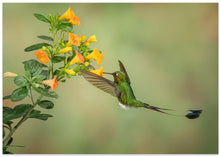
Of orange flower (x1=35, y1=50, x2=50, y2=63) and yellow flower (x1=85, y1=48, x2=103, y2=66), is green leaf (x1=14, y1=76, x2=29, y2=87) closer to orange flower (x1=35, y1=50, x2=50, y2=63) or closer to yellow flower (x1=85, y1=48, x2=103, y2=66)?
orange flower (x1=35, y1=50, x2=50, y2=63)

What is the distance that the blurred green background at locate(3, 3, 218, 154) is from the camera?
135cm

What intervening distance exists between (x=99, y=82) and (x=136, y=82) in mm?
682

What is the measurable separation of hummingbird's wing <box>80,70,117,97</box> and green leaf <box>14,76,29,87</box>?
0.13 metres

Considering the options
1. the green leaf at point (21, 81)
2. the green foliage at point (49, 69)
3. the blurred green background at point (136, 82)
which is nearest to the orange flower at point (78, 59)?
the green foliage at point (49, 69)

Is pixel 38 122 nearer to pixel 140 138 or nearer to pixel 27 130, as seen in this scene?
pixel 27 130

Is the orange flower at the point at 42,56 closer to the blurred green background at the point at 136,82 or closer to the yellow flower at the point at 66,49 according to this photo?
the yellow flower at the point at 66,49

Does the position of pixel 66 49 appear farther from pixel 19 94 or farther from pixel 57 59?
pixel 19 94

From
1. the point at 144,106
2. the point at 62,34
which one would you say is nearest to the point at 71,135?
the point at 144,106

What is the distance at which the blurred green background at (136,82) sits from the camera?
4.44 ft

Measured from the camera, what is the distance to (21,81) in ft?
2.21

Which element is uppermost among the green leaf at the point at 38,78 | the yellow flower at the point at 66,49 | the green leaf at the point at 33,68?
the yellow flower at the point at 66,49

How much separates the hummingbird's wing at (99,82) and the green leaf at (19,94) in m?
0.14

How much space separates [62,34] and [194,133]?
3.27ft

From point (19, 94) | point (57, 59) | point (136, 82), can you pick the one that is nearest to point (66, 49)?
point (57, 59)
